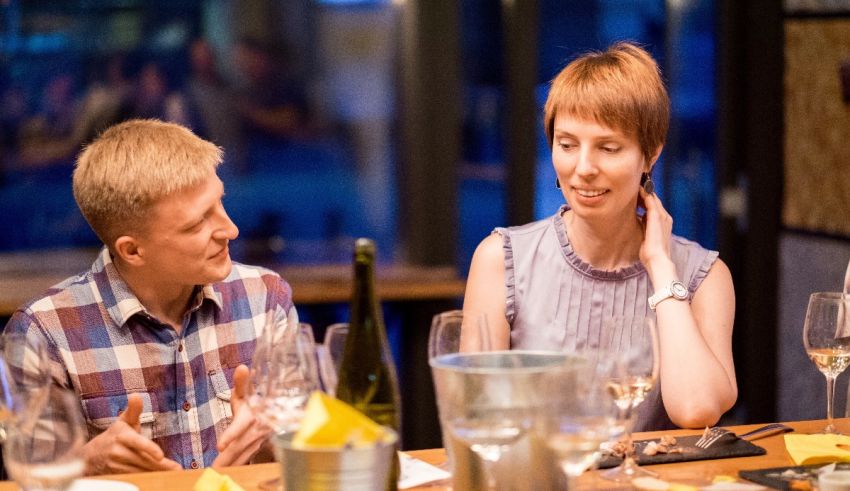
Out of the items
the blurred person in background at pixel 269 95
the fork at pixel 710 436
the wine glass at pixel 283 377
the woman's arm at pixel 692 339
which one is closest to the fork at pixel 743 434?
the fork at pixel 710 436

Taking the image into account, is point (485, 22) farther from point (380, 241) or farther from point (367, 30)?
point (380, 241)

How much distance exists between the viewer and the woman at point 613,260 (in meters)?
2.13

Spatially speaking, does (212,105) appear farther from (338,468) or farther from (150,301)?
(338,468)

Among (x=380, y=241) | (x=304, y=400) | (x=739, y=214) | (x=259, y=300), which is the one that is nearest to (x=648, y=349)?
(x=304, y=400)

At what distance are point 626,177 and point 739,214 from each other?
8.49 ft

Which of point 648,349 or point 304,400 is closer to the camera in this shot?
point 304,400

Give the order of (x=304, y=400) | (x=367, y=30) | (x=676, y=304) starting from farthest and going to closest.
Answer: (x=367, y=30) < (x=676, y=304) < (x=304, y=400)

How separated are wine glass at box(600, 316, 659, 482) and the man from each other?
2.53ft

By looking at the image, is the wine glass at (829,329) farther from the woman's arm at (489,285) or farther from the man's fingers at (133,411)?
the man's fingers at (133,411)

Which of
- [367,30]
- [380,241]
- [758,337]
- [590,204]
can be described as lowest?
[758,337]

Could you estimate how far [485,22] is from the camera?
4.45m

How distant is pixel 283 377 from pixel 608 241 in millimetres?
1068

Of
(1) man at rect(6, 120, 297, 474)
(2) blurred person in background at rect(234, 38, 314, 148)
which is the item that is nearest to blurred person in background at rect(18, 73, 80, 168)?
(2) blurred person in background at rect(234, 38, 314, 148)

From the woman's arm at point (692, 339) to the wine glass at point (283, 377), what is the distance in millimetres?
813
